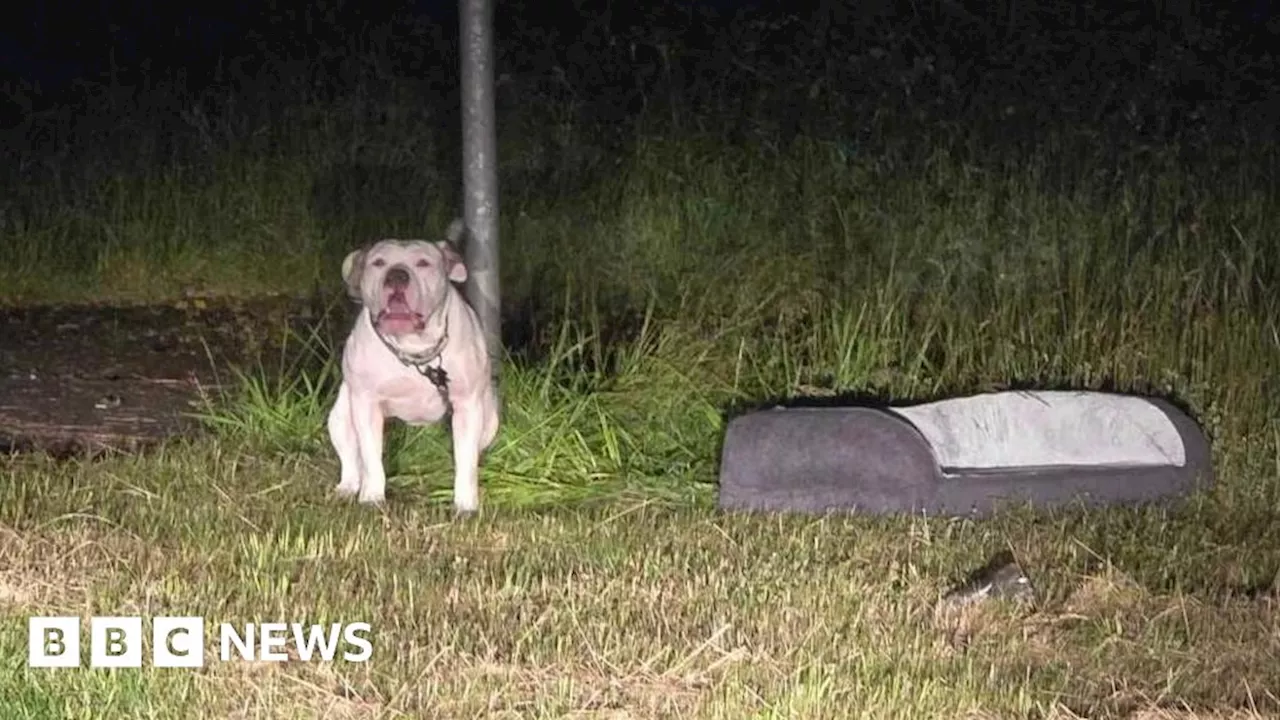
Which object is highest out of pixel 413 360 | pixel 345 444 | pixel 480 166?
pixel 480 166

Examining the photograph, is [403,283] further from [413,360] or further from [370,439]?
[370,439]

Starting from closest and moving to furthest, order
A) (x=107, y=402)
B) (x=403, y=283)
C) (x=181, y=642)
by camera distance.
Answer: (x=181, y=642), (x=403, y=283), (x=107, y=402)

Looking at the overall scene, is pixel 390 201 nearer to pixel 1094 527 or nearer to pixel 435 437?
pixel 435 437

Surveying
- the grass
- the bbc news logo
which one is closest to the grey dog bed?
the grass

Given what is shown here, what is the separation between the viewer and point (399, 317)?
6.25m

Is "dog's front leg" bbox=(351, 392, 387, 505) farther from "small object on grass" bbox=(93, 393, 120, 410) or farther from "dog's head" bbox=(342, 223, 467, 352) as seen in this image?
"small object on grass" bbox=(93, 393, 120, 410)

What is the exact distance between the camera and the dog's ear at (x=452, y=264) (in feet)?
21.1

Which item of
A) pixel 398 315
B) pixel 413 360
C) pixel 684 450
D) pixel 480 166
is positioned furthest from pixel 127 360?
pixel 398 315

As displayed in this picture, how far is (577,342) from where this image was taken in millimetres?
8000

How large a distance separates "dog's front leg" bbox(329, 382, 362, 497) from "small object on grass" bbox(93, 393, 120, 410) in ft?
5.30

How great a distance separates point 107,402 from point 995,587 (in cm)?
373

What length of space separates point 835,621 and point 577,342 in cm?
283

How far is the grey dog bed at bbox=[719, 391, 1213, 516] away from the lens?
257 inches

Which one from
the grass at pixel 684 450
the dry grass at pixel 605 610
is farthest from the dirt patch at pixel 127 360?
the dry grass at pixel 605 610
